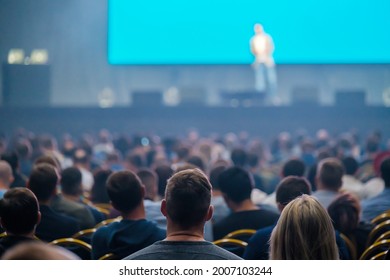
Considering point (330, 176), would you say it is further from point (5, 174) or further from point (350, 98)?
point (350, 98)

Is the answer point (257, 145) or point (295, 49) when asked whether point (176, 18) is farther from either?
point (257, 145)

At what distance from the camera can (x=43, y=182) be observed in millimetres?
4008

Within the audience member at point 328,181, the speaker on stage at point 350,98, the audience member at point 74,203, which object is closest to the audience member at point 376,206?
the audience member at point 328,181

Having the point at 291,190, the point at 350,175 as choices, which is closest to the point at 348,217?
the point at 291,190

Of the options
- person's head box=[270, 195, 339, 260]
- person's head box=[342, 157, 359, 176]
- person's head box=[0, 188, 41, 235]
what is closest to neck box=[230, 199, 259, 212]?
person's head box=[0, 188, 41, 235]

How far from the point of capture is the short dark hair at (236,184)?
4.08 m

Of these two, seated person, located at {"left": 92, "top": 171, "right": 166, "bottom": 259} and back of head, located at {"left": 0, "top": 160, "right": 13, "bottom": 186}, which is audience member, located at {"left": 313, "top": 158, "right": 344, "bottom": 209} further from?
back of head, located at {"left": 0, "top": 160, "right": 13, "bottom": 186}

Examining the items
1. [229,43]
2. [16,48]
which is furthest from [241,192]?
[16,48]

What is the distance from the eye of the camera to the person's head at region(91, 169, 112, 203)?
5047 mm

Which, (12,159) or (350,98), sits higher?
(350,98)

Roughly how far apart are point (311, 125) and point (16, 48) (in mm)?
6484

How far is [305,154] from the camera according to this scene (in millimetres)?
8102

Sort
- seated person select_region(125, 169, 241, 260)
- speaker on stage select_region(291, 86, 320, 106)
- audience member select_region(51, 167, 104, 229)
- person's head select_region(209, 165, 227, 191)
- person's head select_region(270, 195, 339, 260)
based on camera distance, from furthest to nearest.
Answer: speaker on stage select_region(291, 86, 320, 106) → person's head select_region(209, 165, 227, 191) → audience member select_region(51, 167, 104, 229) → seated person select_region(125, 169, 241, 260) → person's head select_region(270, 195, 339, 260)

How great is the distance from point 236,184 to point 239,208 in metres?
0.14
